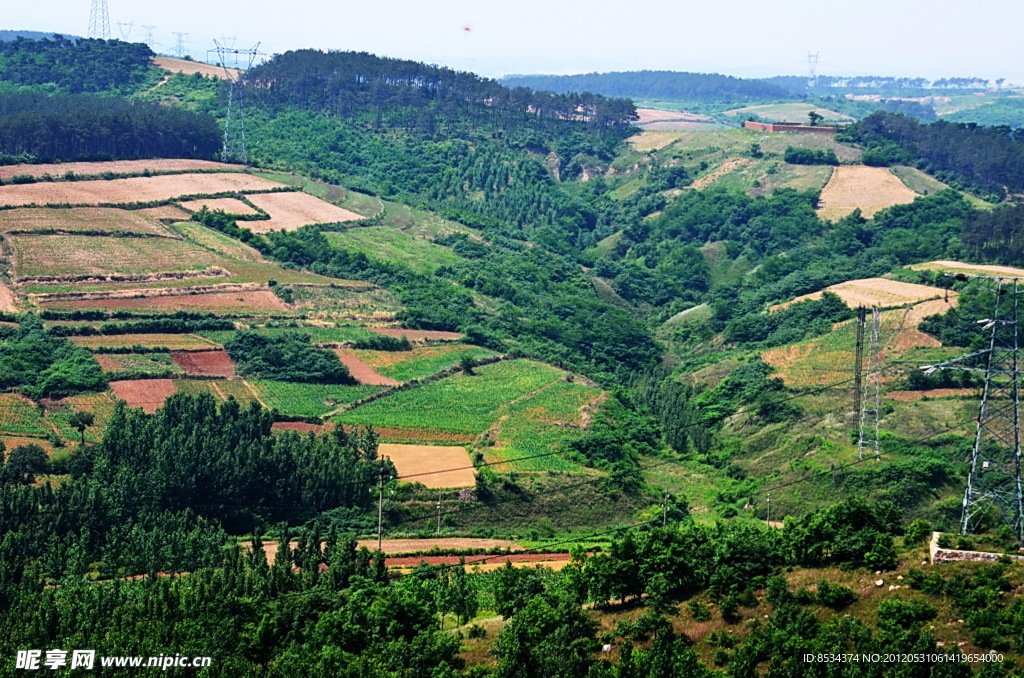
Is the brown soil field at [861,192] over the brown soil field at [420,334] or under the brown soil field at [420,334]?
over

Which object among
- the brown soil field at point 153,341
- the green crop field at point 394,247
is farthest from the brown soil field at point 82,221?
the brown soil field at point 153,341

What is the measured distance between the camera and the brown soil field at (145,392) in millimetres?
72312

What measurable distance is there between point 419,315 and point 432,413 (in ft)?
65.6

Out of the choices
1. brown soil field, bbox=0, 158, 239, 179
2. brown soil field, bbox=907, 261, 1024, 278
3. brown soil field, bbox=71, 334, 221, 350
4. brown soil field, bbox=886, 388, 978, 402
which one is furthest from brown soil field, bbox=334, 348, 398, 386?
brown soil field, bbox=907, 261, 1024, 278

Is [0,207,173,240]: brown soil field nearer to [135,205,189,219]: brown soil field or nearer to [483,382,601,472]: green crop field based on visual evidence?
[135,205,189,219]: brown soil field

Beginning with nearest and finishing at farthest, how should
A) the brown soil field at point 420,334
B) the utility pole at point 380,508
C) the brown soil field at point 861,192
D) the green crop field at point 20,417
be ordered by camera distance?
the utility pole at point 380,508, the green crop field at point 20,417, the brown soil field at point 420,334, the brown soil field at point 861,192

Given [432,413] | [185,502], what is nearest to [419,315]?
[432,413]

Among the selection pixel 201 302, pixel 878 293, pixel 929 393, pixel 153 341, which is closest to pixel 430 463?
pixel 153 341

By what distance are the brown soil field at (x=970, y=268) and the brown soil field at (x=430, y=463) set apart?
49257mm

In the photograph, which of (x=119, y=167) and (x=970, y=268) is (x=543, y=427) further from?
(x=119, y=167)

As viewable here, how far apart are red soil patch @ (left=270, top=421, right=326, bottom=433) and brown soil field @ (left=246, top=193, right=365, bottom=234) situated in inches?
1680

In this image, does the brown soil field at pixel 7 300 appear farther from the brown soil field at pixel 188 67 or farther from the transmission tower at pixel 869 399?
the brown soil field at pixel 188 67

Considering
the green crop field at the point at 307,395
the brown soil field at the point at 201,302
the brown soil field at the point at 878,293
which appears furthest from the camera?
the brown soil field at the point at 878,293

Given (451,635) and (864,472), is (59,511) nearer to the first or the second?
(451,635)
